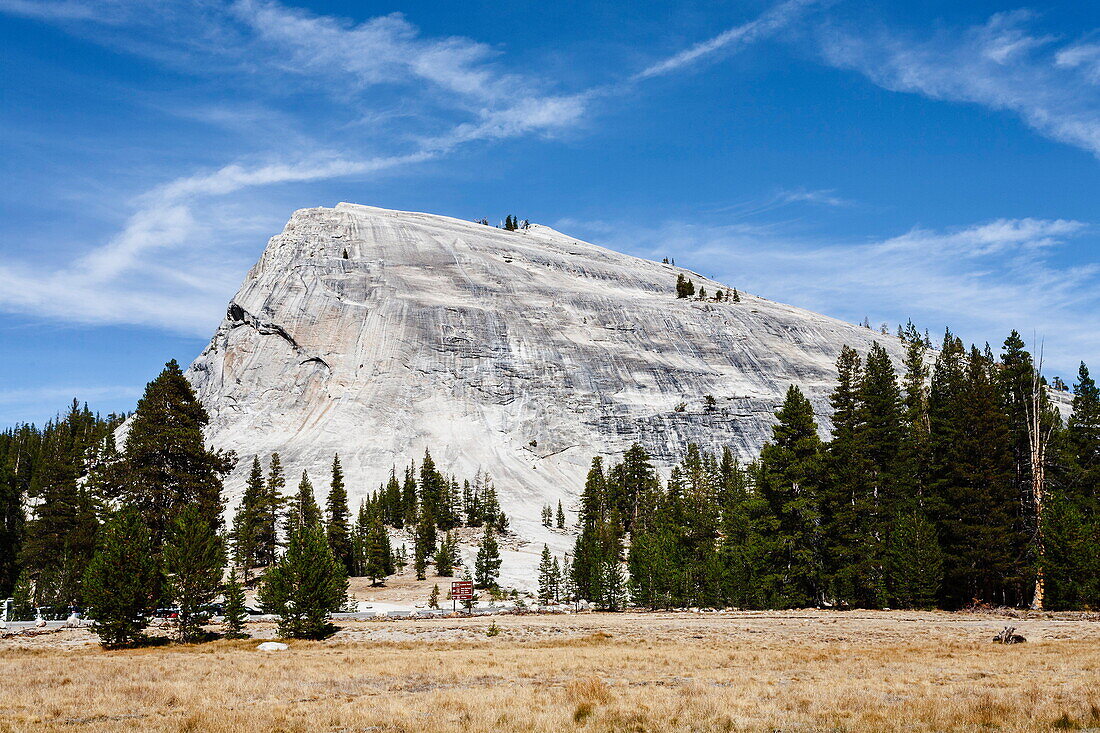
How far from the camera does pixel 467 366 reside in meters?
157

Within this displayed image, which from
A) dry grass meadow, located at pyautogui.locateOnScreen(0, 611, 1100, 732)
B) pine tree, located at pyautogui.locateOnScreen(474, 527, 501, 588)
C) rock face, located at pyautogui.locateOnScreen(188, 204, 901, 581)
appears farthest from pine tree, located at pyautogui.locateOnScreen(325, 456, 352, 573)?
dry grass meadow, located at pyautogui.locateOnScreen(0, 611, 1100, 732)

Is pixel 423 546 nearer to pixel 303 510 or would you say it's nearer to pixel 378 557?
pixel 378 557

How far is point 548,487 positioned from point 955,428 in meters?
91.9

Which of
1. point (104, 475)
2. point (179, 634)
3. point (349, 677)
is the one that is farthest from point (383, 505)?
point (349, 677)

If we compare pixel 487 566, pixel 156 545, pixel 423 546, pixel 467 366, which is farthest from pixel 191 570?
pixel 467 366

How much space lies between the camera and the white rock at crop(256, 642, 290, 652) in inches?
1234

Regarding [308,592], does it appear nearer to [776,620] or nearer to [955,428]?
[776,620]

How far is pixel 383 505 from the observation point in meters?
107

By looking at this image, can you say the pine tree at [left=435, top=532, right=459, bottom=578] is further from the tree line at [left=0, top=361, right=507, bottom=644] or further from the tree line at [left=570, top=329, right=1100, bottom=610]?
the tree line at [left=570, top=329, right=1100, bottom=610]

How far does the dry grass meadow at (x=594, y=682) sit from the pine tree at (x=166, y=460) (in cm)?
872

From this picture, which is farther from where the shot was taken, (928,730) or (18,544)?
(18,544)

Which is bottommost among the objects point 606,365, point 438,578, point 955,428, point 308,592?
point 438,578

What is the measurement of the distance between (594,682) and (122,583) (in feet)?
79.3

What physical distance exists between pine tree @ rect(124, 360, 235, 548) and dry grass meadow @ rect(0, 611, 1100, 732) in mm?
8719
